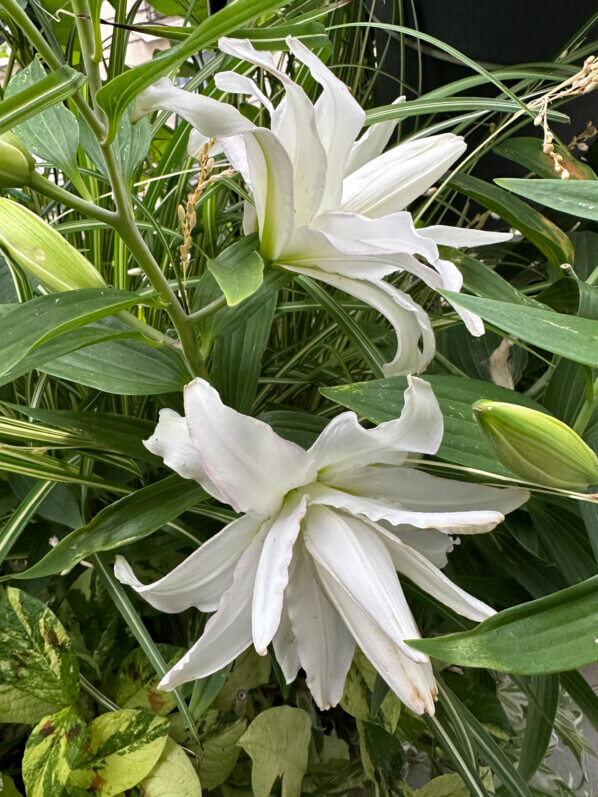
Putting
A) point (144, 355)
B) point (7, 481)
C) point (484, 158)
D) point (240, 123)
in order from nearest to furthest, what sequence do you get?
point (240, 123) < point (144, 355) < point (7, 481) < point (484, 158)

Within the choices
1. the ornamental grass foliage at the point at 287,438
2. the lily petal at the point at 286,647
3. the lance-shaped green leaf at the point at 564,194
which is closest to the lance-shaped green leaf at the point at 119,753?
the ornamental grass foliage at the point at 287,438

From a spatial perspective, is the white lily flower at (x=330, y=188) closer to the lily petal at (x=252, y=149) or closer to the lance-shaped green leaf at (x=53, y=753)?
the lily petal at (x=252, y=149)

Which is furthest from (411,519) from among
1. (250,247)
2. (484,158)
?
(484,158)

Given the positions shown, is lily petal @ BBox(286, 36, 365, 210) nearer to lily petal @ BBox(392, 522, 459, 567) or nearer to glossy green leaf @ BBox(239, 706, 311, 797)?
lily petal @ BBox(392, 522, 459, 567)

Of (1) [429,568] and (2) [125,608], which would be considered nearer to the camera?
(1) [429,568]

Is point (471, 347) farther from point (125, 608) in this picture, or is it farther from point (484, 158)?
point (125, 608)

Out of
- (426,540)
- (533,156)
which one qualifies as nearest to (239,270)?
(426,540)

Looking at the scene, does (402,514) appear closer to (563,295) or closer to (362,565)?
(362,565)
